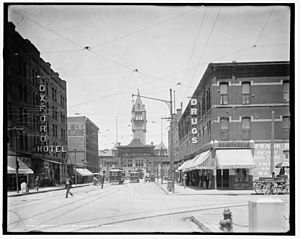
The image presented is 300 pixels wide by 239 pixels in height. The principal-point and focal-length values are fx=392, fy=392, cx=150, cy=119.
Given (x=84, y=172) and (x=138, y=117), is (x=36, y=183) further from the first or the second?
(x=138, y=117)

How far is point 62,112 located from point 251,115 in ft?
21.3

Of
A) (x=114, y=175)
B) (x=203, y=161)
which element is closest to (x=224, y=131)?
(x=203, y=161)

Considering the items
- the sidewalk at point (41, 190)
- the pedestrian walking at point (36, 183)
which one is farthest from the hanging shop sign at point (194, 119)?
the pedestrian walking at point (36, 183)

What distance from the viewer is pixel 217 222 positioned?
30.0 feet

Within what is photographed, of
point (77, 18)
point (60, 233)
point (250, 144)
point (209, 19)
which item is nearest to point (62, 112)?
point (77, 18)

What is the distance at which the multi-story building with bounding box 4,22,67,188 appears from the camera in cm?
887

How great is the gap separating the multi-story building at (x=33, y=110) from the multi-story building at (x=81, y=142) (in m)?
0.22

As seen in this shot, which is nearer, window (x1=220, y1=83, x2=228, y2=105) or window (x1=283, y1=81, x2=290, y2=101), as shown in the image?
window (x1=283, y1=81, x2=290, y2=101)

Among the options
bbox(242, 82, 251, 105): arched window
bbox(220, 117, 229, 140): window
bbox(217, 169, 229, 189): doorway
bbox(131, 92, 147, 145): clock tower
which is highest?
bbox(242, 82, 251, 105): arched window

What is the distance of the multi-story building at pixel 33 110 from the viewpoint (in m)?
8.87

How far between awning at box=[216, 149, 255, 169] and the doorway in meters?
0.25

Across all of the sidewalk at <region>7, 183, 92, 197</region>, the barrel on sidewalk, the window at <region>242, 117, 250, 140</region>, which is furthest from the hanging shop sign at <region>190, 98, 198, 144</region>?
the barrel on sidewalk

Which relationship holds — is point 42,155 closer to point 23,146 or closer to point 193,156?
point 23,146

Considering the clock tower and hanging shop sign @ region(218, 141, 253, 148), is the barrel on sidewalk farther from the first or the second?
hanging shop sign @ region(218, 141, 253, 148)
